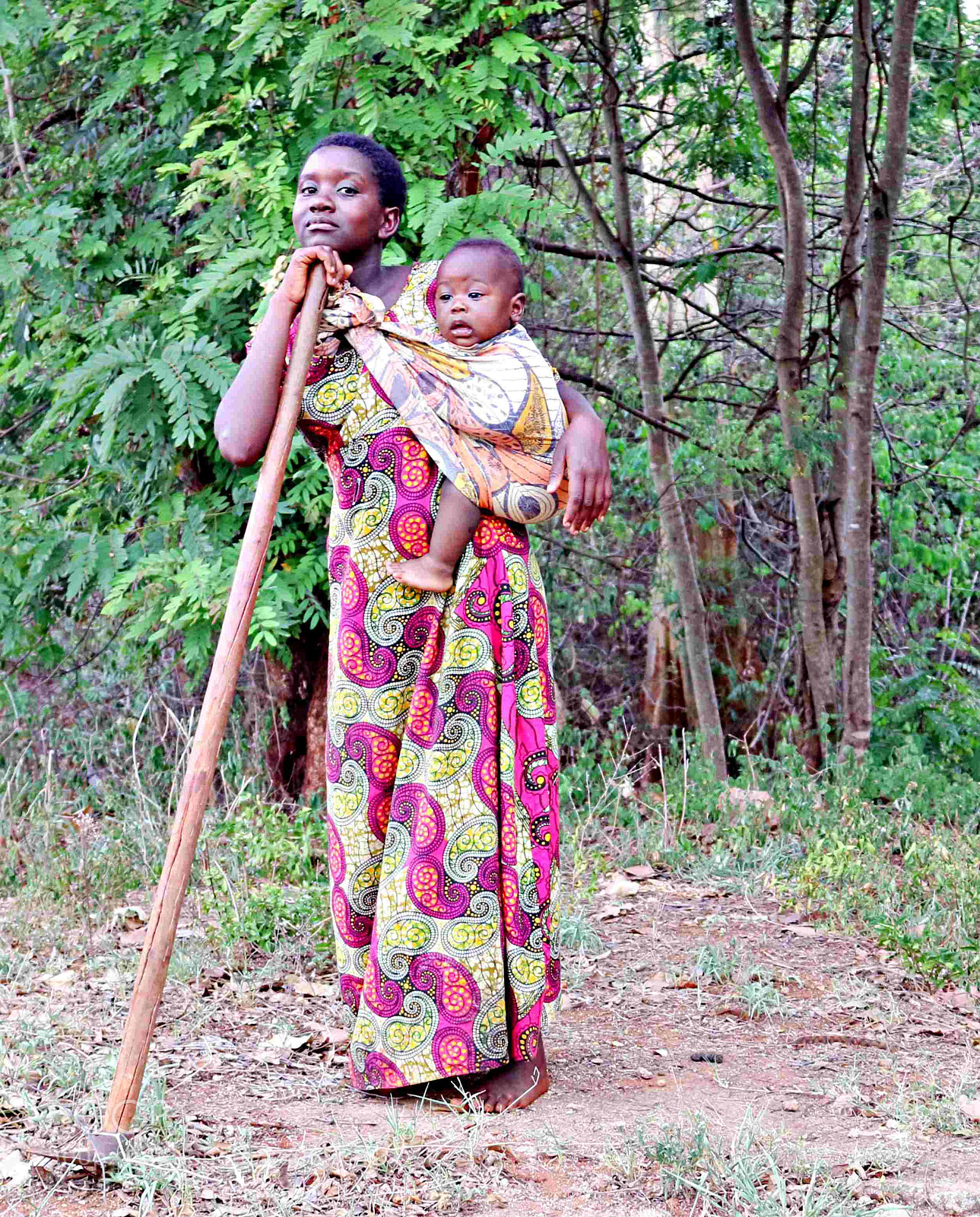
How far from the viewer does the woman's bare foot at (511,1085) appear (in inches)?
124

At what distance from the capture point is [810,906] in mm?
4879

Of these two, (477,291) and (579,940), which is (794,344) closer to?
(579,940)

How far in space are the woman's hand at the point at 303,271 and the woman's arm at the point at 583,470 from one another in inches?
24.3

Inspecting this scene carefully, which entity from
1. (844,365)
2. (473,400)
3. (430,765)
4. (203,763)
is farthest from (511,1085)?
(844,365)

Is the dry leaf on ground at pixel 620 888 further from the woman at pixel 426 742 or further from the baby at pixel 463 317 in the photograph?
the baby at pixel 463 317

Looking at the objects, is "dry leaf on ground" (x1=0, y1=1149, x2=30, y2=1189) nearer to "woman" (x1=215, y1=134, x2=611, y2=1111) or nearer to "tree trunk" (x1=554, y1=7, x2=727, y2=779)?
"woman" (x1=215, y1=134, x2=611, y2=1111)

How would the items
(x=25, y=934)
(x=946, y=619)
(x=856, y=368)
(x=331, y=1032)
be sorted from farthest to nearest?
(x=946, y=619) → (x=856, y=368) → (x=25, y=934) → (x=331, y=1032)

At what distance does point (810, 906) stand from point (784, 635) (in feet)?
10.9

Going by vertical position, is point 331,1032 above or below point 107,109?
below

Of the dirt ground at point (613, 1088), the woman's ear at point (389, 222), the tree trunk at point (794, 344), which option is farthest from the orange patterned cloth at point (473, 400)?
the tree trunk at point (794, 344)

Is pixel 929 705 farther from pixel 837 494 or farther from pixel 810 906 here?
pixel 810 906

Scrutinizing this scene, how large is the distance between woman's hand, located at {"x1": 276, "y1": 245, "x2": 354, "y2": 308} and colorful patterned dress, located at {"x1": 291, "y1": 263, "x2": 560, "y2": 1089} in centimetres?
21

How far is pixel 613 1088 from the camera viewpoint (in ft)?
11.2

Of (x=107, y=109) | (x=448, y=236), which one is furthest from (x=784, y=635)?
(x=107, y=109)
